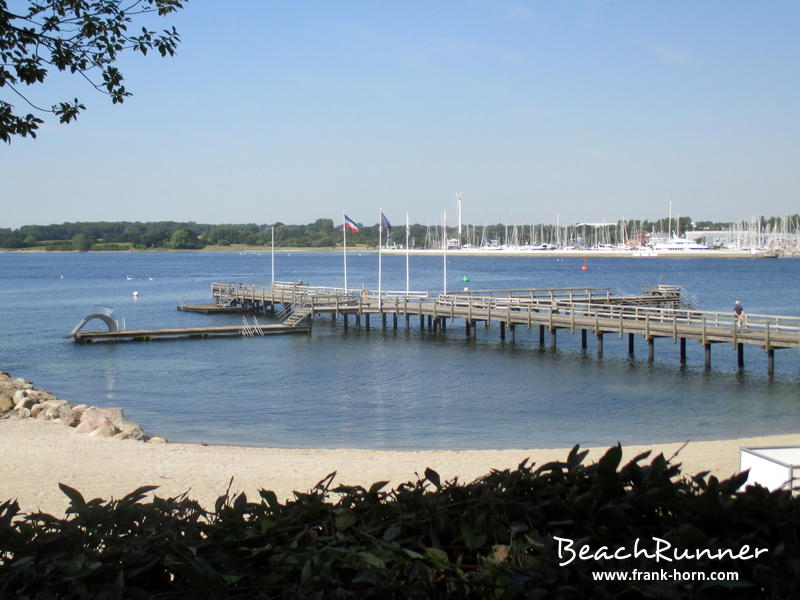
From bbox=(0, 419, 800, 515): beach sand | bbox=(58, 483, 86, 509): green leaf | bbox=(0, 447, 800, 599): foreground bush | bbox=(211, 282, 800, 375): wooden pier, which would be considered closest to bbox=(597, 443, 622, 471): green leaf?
bbox=(0, 447, 800, 599): foreground bush

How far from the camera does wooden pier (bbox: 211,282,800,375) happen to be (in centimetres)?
3284

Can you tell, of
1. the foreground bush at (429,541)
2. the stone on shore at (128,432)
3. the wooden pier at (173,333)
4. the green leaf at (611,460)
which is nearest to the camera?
the foreground bush at (429,541)

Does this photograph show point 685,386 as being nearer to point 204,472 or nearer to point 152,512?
point 204,472

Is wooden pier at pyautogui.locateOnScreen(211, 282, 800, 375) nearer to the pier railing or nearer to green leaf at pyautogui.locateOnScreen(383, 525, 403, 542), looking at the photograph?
the pier railing

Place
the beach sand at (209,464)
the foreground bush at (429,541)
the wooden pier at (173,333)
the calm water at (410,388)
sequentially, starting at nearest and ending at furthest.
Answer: the foreground bush at (429,541), the beach sand at (209,464), the calm water at (410,388), the wooden pier at (173,333)

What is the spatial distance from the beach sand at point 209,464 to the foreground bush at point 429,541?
9733 mm

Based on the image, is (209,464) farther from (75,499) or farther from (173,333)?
(173,333)

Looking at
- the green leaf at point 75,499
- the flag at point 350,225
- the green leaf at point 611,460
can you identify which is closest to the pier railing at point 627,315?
the flag at point 350,225

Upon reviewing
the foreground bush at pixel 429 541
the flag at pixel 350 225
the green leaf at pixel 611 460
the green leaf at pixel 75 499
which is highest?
the flag at pixel 350 225

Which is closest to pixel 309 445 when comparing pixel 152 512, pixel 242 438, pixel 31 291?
pixel 242 438

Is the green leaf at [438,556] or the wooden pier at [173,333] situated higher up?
the green leaf at [438,556]

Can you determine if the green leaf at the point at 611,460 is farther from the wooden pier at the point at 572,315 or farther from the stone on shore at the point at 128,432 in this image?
the wooden pier at the point at 572,315

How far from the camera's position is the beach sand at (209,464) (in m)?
14.2

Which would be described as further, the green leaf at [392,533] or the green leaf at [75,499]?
the green leaf at [75,499]
